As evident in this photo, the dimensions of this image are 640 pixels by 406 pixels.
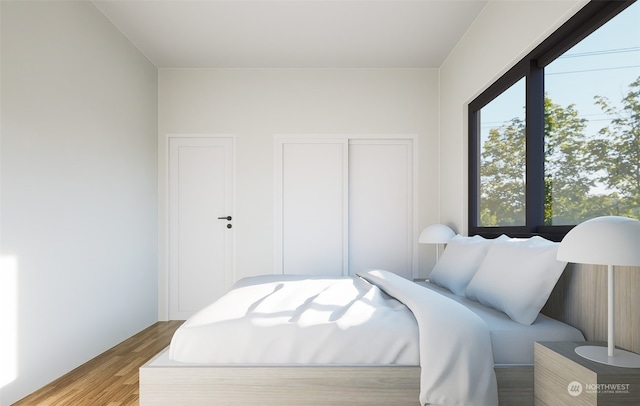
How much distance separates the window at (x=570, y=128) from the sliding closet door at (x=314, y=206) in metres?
1.67

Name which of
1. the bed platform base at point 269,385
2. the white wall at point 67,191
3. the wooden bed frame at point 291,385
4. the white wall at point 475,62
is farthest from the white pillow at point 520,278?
the white wall at point 67,191

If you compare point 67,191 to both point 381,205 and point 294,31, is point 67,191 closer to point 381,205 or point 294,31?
point 294,31

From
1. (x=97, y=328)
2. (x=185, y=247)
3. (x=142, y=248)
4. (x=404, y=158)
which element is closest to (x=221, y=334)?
(x=97, y=328)

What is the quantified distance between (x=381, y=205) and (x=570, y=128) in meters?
2.39

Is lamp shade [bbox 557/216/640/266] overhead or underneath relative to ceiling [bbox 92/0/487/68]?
underneath

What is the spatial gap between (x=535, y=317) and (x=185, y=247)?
3.56 m

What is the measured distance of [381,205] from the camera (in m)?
4.50

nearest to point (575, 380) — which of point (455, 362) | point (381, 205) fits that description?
point (455, 362)

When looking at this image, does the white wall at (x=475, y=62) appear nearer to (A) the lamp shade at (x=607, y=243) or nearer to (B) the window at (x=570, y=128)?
(B) the window at (x=570, y=128)

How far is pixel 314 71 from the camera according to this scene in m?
4.45

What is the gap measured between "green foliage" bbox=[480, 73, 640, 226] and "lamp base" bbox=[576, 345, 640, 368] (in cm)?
64

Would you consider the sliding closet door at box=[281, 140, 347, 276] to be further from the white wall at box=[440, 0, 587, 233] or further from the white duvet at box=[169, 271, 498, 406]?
the white duvet at box=[169, 271, 498, 406]

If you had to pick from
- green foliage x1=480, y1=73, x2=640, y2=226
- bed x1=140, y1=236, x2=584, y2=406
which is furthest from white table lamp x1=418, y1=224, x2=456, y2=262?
bed x1=140, y1=236, x2=584, y2=406

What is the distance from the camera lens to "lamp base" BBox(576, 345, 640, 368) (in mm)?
1367
